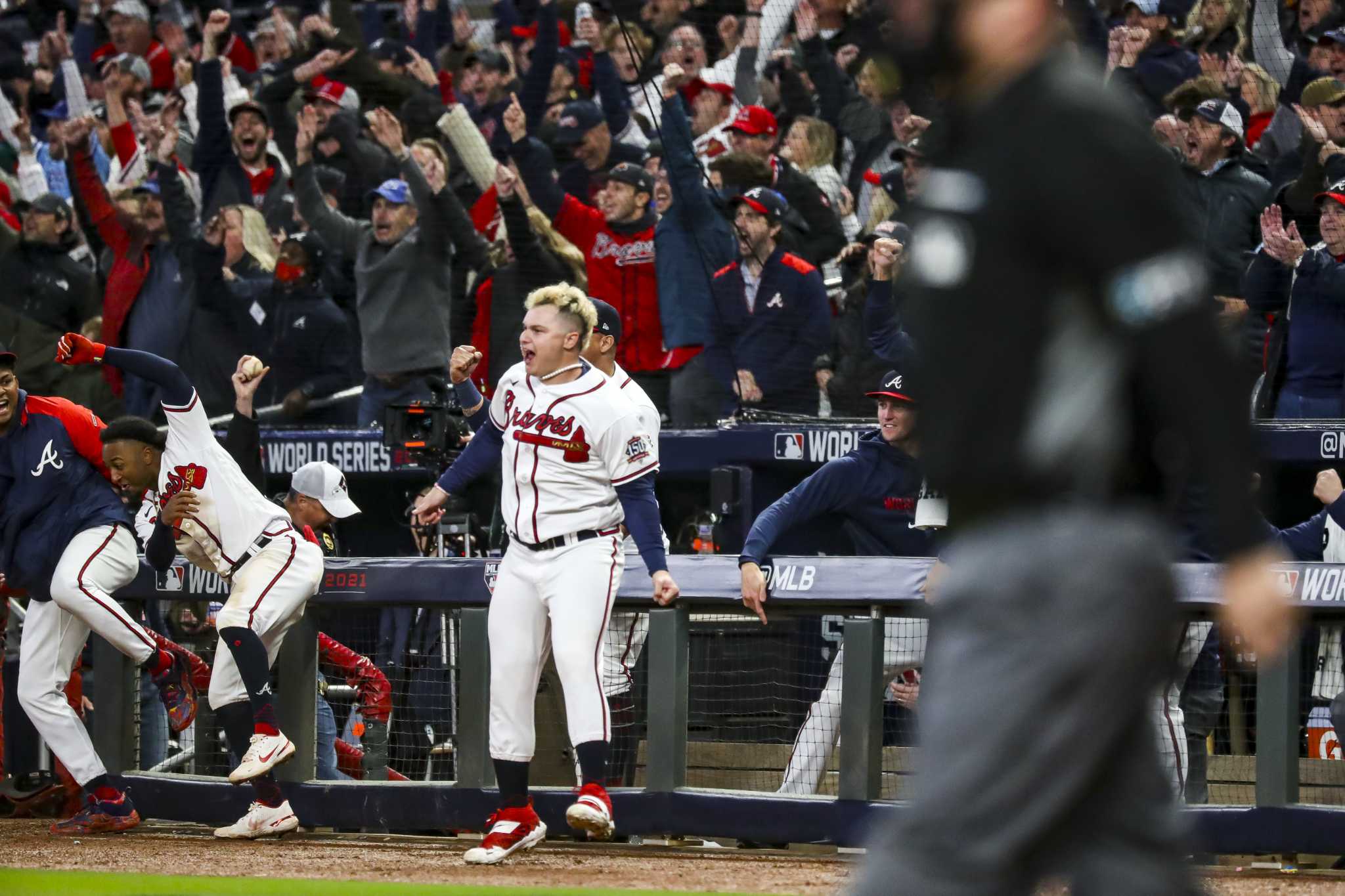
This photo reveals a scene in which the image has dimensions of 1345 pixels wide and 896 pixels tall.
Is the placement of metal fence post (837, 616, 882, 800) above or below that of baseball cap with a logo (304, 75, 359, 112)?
below

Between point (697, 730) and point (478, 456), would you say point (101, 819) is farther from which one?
point (697, 730)

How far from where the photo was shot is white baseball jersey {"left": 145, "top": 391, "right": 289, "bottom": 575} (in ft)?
24.0

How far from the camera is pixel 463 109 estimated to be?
10.9 m

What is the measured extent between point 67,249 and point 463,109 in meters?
2.77

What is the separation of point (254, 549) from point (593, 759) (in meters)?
1.73

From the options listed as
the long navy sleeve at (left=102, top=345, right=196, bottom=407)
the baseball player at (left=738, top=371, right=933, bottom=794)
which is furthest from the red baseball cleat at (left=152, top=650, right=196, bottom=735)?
the baseball player at (left=738, top=371, right=933, bottom=794)

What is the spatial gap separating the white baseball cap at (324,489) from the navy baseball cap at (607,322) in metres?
1.34

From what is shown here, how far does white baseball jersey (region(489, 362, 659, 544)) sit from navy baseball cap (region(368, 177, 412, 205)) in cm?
391

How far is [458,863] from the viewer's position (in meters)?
6.53

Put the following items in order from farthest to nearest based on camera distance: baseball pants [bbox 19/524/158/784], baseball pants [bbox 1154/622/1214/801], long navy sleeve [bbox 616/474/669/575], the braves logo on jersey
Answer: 1. baseball pants [bbox 19/524/158/784]
2. the braves logo on jersey
3. long navy sleeve [bbox 616/474/669/575]
4. baseball pants [bbox 1154/622/1214/801]

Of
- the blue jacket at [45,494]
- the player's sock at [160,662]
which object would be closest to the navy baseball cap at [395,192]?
the blue jacket at [45,494]

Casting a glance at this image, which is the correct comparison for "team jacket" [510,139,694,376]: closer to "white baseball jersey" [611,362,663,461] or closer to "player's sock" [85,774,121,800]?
"white baseball jersey" [611,362,663,461]

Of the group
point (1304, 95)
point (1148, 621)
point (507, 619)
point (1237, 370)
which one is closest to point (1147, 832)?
point (1148, 621)

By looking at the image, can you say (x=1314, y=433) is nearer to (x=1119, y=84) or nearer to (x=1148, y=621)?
(x=1119, y=84)
